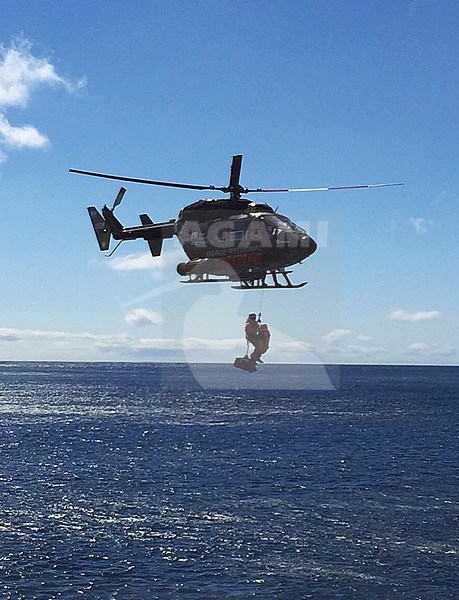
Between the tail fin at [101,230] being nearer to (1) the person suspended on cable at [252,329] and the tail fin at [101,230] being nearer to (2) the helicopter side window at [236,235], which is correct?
(2) the helicopter side window at [236,235]

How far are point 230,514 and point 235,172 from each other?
51.4 metres

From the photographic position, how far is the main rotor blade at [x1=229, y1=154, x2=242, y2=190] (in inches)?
1300

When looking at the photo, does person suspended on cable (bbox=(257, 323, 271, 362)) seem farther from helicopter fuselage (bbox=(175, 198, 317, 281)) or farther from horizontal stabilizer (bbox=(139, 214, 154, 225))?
horizontal stabilizer (bbox=(139, 214, 154, 225))

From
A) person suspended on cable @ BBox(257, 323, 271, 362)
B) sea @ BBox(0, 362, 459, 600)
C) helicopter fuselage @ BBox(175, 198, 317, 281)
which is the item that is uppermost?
helicopter fuselage @ BBox(175, 198, 317, 281)

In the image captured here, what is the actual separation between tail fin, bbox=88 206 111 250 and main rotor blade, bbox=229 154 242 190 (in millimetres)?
10741

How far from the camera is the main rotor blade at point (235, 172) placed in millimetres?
33031

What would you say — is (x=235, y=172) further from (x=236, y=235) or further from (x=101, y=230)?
(x=101, y=230)

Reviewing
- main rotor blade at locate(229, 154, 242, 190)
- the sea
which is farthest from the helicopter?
the sea

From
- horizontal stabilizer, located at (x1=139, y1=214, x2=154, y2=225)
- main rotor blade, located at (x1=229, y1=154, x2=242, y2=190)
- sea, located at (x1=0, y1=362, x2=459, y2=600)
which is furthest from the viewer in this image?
sea, located at (x1=0, y1=362, x2=459, y2=600)

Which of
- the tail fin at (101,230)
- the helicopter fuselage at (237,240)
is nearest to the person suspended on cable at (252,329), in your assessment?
the helicopter fuselage at (237,240)

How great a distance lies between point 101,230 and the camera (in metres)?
42.2

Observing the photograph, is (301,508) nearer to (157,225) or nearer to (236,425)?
(157,225)

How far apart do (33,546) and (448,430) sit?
4069 inches

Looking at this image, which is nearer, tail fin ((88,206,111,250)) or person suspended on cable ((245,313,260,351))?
person suspended on cable ((245,313,260,351))
